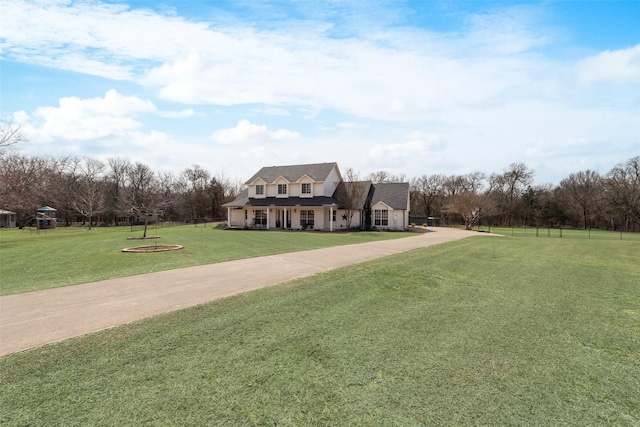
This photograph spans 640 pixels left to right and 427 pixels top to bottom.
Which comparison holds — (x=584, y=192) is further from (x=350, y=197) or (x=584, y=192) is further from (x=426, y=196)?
(x=350, y=197)

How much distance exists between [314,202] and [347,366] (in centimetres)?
2806

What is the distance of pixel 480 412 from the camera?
9.51 feet

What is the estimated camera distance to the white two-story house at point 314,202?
3189 cm

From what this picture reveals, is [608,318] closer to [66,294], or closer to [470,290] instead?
[470,290]

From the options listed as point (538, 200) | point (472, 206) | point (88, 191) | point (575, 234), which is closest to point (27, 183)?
point (88, 191)

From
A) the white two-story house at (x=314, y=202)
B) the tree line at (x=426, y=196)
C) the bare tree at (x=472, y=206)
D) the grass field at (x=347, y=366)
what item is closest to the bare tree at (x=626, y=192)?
the tree line at (x=426, y=196)

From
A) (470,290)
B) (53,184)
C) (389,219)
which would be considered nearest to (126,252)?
(470,290)

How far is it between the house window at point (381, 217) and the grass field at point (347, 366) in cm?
2688

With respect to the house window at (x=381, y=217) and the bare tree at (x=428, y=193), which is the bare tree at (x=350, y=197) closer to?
the house window at (x=381, y=217)

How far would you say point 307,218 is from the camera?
1286 inches

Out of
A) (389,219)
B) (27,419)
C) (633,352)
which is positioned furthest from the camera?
(389,219)

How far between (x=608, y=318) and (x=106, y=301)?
924cm

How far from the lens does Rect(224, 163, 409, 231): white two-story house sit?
31.9 metres

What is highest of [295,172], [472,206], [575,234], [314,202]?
[295,172]
